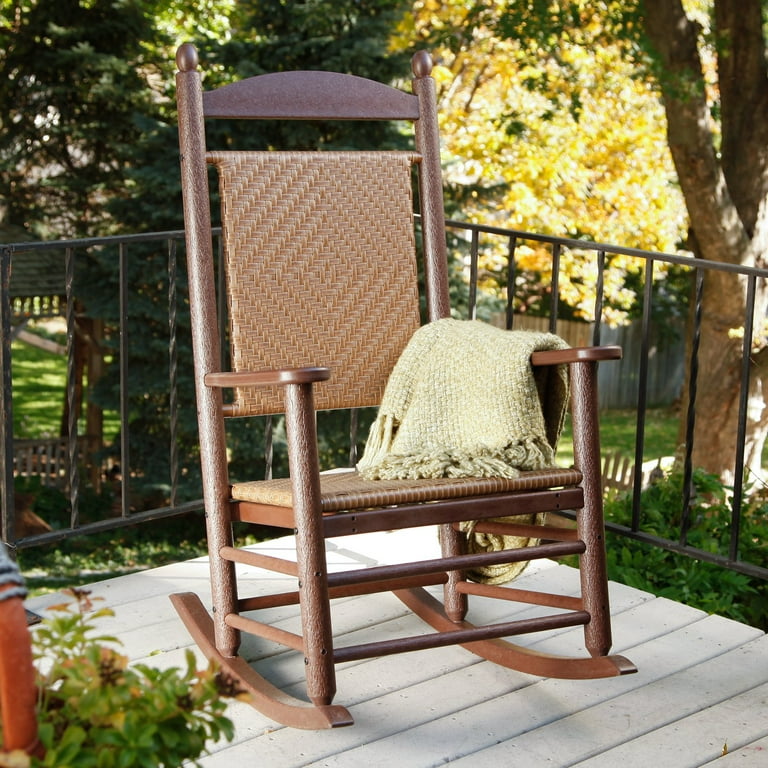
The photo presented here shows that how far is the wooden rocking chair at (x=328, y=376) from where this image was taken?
1.59 m

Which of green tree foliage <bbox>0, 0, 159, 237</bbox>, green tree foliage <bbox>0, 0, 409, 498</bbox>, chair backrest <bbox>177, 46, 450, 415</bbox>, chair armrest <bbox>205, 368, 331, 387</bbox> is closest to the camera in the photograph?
chair armrest <bbox>205, 368, 331, 387</bbox>

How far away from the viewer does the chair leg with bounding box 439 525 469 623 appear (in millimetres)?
2055

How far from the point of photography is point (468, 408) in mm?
1854

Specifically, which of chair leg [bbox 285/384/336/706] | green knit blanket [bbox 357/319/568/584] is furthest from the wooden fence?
chair leg [bbox 285/384/336/706]

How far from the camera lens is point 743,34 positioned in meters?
5.60

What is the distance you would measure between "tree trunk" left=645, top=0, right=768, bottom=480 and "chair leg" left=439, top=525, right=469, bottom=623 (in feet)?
12.4

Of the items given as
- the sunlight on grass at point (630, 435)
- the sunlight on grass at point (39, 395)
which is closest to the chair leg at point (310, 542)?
the sunlight on grass at point (630, 435)

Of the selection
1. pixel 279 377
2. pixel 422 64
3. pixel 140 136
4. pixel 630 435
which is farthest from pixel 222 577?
pixel 630 435

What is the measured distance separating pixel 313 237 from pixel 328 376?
585 millimetres

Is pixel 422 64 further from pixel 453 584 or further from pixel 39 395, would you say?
pixel 39 395

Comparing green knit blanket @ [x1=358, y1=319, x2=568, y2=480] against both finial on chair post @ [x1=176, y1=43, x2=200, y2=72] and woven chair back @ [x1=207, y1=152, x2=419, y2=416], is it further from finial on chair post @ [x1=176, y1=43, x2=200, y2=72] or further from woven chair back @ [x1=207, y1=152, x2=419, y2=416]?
finial on chair post @ [x1=176, y1=43, x2=200, y2=72]

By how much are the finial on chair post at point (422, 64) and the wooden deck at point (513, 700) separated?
117 centimetres

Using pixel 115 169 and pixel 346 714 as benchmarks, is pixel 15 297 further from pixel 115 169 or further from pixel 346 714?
pixel 346 714

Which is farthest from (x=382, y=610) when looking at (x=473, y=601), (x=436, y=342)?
(x=436, y=342)
